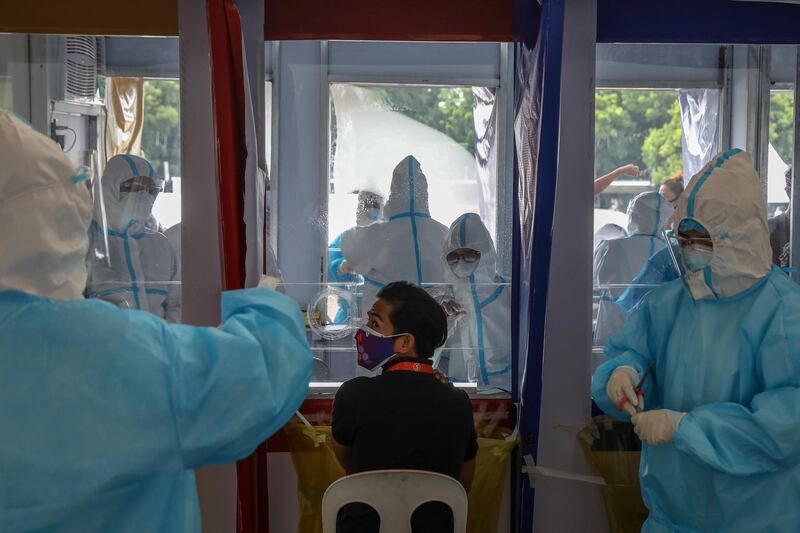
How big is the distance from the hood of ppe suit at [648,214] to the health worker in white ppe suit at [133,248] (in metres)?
1.47

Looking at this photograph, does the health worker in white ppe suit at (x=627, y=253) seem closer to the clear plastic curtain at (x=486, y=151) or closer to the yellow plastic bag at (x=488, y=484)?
the clear plastic curtain at (x=486, y=151)

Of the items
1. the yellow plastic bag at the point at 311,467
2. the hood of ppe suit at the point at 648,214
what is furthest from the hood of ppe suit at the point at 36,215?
the hood of ppe suit at the point at 648,214

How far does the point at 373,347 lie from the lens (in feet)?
6.52

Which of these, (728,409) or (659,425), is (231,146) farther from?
(728,409)

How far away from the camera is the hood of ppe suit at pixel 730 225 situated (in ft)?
5.98

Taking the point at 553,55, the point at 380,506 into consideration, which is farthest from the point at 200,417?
the point at 553,55

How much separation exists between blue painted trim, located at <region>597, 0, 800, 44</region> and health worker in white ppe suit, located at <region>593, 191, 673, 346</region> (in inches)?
20.9

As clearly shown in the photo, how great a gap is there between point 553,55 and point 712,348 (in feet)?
2.77

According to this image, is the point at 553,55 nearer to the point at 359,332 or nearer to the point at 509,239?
the point at 509,239

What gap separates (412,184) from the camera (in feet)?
9.07

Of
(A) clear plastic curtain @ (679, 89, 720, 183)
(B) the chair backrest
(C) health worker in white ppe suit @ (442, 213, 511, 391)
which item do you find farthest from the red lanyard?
(A) clear plastic curtain @ (679, 89, 720, 183)

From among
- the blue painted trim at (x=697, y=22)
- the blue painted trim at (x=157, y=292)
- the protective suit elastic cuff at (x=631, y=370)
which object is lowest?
the protective suit elastic cuff at (x=631, y=370)

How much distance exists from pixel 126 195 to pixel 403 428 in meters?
1.33

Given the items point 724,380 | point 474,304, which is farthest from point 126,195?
point 724,380
